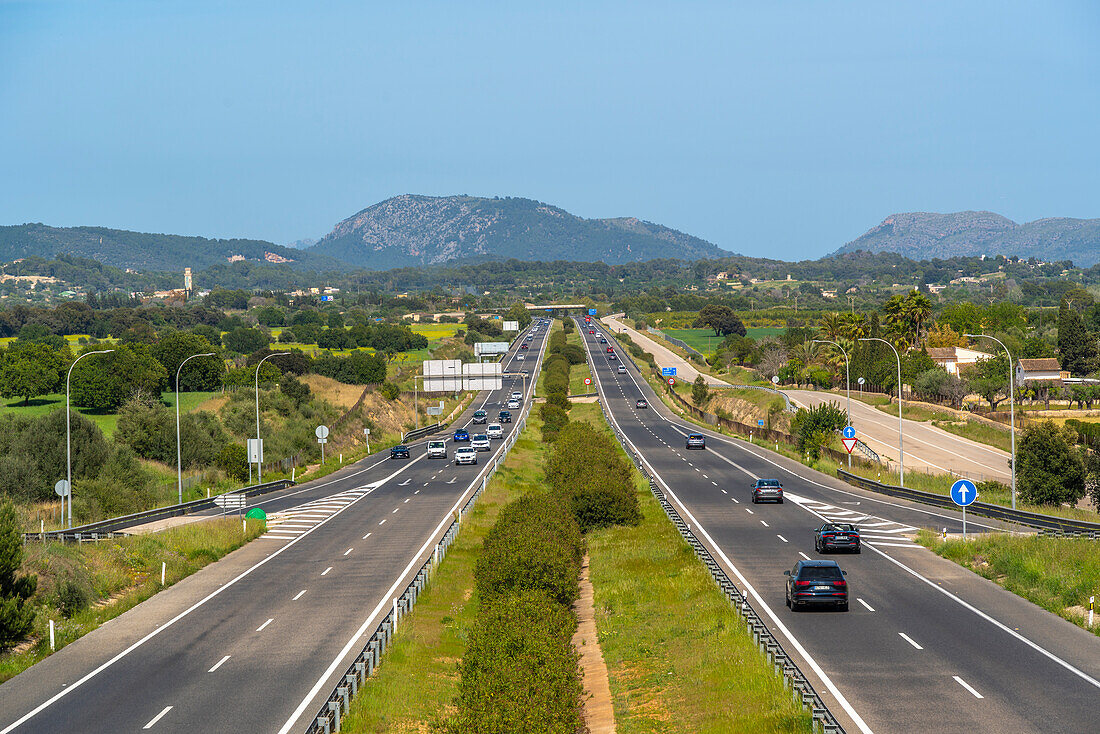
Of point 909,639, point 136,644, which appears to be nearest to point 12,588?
point 136,644

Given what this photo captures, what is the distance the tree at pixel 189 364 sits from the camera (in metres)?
114

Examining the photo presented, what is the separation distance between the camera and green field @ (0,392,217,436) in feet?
295

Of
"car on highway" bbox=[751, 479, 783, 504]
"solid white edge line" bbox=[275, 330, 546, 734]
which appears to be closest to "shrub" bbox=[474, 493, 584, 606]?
"solid white edge line" bbox=[275, 330, 546, 734]

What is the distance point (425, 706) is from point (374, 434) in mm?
83665

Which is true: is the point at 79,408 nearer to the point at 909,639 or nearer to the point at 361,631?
the point at 361,631

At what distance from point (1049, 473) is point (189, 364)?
8926cm

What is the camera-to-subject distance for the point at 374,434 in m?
105

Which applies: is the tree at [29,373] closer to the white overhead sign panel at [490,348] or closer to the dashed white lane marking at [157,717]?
the white overhead sign panel at [490,348]

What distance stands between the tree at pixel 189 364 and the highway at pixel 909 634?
77.8 metres

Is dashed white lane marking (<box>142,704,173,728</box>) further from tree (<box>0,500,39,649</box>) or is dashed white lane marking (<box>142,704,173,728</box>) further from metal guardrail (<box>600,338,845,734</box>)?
metal guardrail (<box>600,338,845,734</box>)

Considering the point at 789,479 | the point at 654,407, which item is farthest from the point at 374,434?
the point at 789,479

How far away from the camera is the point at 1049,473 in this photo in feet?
190

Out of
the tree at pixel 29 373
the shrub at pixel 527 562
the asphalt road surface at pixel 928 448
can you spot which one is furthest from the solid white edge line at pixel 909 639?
the tree at pixel 29 373

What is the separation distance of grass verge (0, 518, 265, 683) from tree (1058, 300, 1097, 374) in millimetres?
116103
